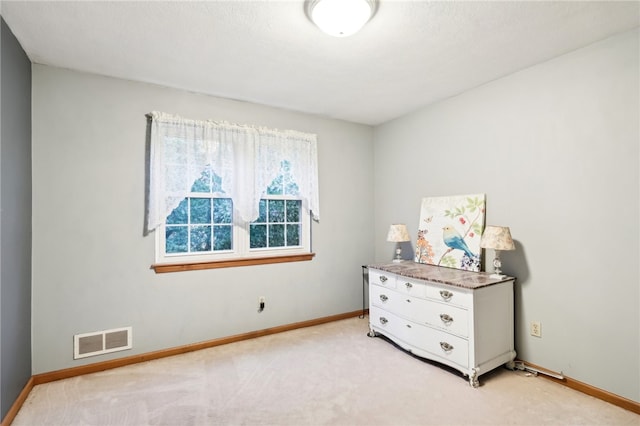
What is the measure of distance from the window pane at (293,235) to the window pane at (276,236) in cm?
8

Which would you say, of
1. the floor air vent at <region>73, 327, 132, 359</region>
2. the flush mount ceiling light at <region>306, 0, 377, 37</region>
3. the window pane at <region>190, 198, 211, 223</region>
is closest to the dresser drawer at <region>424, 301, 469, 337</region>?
the flush mount ceiling light at <region>306, 0, 377, 37</region>

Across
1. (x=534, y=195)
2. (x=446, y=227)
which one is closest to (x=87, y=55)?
(x=446, y=227)

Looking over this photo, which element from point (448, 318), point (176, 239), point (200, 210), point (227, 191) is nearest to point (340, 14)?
point (227, 191)

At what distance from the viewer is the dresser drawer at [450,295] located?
2.40 metres

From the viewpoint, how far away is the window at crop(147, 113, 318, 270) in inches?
114

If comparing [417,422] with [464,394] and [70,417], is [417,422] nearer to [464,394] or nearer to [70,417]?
[464,394]

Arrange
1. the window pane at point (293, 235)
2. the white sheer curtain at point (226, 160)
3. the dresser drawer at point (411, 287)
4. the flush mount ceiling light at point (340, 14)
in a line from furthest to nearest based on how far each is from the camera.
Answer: the window pane at point (293, 235) < the white sheer curtain at point (226, 160) < the dresser drawer at point (411, 287) < the flush mount ceiling light at point (340, 14)

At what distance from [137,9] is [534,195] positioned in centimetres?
311

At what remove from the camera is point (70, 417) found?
2.01m

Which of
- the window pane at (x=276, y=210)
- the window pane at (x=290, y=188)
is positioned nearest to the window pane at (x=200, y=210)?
the window pane at (x=276, y=210)

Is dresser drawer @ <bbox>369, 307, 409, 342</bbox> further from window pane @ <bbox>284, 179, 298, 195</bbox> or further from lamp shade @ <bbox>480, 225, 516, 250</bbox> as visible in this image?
window pane @ <bbox>284, 179, 298, 195</bbox>

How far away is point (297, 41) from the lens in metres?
2.19

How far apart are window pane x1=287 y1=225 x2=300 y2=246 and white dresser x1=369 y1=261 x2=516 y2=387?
1.23m

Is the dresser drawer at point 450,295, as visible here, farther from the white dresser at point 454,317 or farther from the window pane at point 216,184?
the window pane at point 216,184
